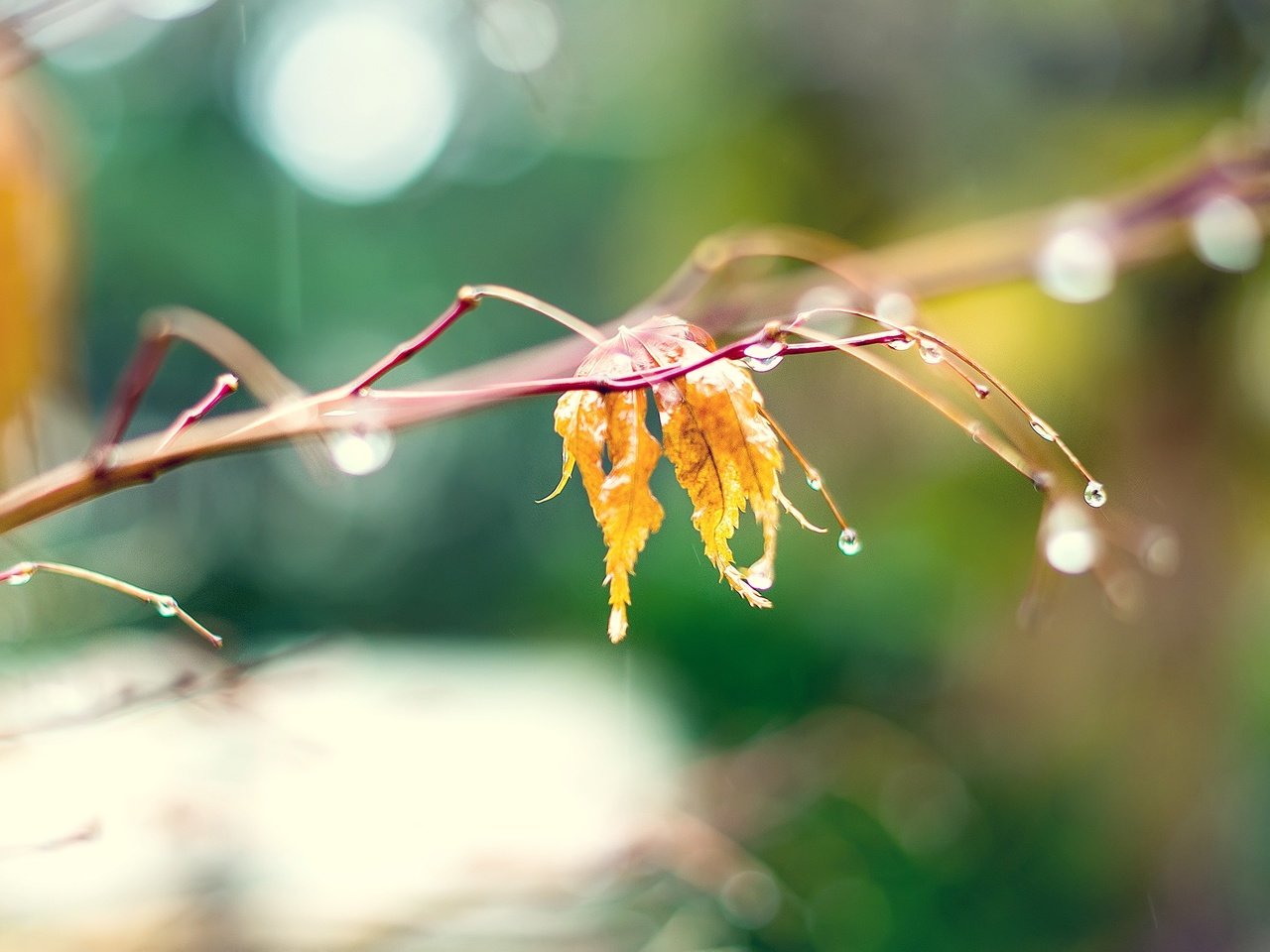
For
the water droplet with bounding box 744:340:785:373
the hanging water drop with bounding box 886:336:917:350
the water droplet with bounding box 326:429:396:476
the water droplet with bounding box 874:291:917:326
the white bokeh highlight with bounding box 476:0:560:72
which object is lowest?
the hanging water drop with bounding box 886:336:917:350

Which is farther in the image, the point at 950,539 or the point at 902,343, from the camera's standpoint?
the point at 950,539

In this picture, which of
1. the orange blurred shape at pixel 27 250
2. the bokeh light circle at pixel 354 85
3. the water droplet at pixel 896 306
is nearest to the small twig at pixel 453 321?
the water droplet at pixel 896 306

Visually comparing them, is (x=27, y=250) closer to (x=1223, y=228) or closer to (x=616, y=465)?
(x=616, y=465)

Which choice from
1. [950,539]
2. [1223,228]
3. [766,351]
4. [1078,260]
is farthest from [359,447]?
[950,539]

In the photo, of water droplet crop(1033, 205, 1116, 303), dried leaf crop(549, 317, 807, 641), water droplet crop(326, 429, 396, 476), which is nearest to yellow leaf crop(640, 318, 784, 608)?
dried leaf crop(549, 317, 807, 641)

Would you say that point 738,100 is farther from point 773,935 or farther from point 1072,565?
point 1072,565

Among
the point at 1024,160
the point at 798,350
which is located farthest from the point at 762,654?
the point at 798,350

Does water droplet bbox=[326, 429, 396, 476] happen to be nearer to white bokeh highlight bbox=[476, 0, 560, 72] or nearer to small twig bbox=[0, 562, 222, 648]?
small twig bbox=[0, 562, 222, 648]
